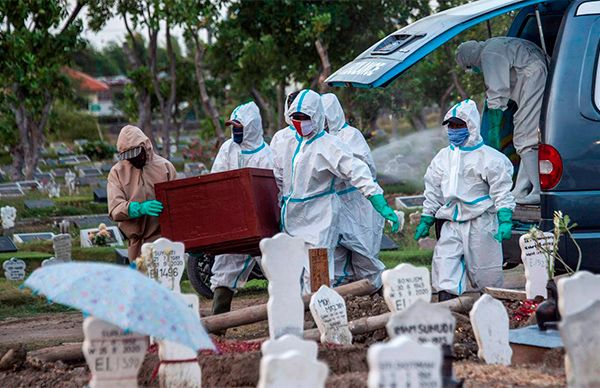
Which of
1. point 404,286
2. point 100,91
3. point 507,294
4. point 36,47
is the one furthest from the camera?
point 100,91

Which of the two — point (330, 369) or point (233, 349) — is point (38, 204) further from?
point (330, 369)

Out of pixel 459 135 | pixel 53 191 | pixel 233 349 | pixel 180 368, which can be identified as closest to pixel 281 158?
pixel 459 135

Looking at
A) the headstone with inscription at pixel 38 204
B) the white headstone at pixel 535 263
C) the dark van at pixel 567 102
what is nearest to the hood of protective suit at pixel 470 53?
the dark van at pixel 567 102

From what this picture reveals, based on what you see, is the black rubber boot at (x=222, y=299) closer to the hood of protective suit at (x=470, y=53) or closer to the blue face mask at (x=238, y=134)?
the blue face mask at (x=238, y=134)

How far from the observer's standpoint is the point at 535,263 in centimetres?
920

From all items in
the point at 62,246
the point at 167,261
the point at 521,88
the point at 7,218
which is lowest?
the point at 167,261

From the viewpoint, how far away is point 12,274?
48.0 ft

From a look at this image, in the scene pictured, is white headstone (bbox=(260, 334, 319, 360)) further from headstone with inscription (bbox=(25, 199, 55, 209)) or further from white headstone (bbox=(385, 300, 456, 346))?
headstone with inscription (bbox=(25, 199, 55, 209))

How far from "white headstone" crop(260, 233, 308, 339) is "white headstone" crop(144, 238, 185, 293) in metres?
1.07

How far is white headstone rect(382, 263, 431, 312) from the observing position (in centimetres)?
722

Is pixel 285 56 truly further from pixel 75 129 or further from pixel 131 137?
pixel 75 129

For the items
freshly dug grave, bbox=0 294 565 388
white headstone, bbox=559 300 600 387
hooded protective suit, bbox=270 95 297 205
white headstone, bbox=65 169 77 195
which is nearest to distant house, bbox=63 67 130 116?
white headstone, bbox=65 169 77 195

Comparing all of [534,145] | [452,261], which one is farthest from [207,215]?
[534,145]

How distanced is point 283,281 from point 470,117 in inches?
123
